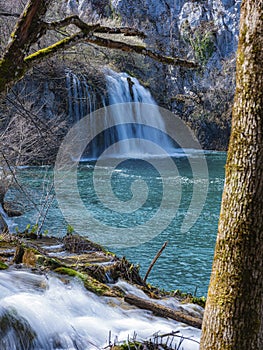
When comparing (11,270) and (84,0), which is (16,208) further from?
(84,0)

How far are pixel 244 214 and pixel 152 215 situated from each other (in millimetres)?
10832

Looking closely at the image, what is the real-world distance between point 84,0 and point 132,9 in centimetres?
637

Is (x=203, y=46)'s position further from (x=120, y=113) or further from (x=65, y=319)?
(x=65, y=319)

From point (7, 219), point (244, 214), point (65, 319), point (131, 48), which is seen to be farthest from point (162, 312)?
point (7, 219)

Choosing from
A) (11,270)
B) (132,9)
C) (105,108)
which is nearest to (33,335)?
(11,270)

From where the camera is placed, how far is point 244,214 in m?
2.58

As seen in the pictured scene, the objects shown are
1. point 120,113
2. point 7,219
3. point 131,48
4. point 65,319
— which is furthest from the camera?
point 120,113

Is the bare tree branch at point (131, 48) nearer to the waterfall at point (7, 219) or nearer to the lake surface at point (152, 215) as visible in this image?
the lake surface at point (152, 215)

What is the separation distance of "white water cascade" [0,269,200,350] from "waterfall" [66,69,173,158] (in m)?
20.8

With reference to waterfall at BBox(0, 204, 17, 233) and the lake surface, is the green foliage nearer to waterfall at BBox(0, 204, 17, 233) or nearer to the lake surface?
the lake surface

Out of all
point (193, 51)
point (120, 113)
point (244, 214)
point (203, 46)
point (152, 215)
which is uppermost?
point (203, 46)

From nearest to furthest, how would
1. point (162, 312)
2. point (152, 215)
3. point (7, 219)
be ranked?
1. point (162, 312)
2. point (7, 219)
3. point (152, 215)

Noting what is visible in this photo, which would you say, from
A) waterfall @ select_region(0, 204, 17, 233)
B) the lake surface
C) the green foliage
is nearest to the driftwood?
the lake surface

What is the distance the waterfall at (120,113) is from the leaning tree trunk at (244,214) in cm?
2267
